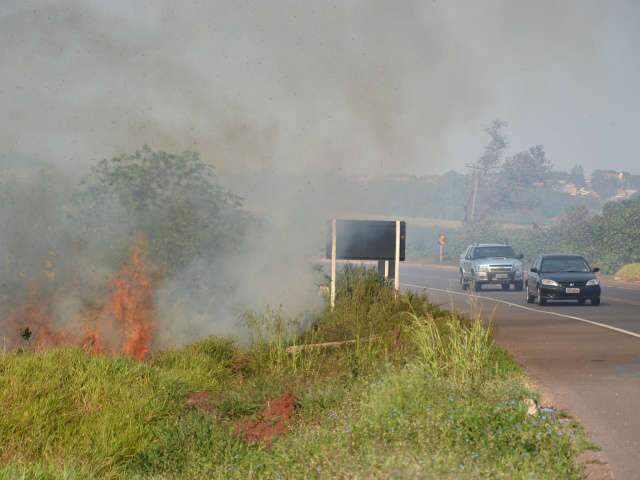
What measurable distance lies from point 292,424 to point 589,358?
7.57m

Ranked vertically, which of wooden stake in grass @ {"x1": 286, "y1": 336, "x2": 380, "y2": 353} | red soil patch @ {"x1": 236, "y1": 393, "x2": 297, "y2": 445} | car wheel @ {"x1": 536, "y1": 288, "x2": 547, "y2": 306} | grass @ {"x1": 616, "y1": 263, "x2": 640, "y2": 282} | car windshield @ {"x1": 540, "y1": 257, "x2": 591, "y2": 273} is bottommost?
red soil patch @ {"x1": 236, "y1": 393, "x2": 297, "y2": 445}

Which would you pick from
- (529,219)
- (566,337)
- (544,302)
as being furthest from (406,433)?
(529,219)

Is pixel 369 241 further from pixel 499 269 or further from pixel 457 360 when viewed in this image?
pixel 499 269

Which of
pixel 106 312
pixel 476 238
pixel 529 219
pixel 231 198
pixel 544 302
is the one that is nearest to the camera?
pixel 106 312

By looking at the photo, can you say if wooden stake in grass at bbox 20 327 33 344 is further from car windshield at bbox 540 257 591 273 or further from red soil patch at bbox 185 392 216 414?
car windshield at bbox 540 257 591 273

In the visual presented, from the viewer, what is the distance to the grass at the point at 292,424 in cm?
827

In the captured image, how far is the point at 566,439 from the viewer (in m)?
9.02

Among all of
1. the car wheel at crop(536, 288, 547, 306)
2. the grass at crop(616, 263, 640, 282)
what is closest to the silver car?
the car wheel at crop(536, 288, 547, 306)

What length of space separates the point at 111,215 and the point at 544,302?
16696 millimetres

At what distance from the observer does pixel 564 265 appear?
106 feet

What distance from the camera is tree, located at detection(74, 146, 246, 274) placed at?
1755 cm

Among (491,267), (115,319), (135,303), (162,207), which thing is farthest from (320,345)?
(491,267)

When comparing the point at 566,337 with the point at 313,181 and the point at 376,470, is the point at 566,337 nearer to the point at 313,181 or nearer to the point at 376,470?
the point at 313,181

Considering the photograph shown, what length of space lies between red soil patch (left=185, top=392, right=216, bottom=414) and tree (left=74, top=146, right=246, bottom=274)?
534 cm
